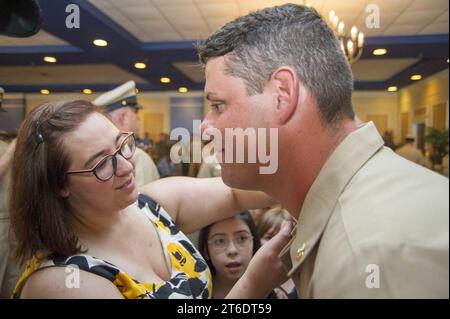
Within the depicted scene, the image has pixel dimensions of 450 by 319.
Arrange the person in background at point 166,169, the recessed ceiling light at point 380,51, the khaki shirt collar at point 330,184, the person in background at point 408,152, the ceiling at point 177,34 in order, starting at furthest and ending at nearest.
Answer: the recessed ceiling light at point 380,51, the person in background at point 166,169, the ceiling at point 177,34, the person in background at point 408,152, the khaki shirt collar at point 330,184

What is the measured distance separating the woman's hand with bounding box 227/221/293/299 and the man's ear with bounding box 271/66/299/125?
22cm

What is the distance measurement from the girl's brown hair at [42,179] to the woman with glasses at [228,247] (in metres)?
0.35

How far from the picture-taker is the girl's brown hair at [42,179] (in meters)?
0.64

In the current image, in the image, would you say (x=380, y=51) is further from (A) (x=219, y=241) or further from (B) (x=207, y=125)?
(B) (x=207, y=125)

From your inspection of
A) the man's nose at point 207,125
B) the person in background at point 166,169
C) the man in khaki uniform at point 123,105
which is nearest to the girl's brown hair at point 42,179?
the man's nose at point 207,125

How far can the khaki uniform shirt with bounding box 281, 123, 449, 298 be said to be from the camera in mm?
332

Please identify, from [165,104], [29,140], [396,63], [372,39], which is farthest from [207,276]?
[165,104]

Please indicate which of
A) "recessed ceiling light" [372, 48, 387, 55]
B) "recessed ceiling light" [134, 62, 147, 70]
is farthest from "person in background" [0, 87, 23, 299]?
"recessed ceiling light" [372, 48, 387, 55]

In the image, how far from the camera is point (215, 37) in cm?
52

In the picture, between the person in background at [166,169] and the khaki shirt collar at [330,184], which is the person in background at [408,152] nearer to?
the khaki shirt collar at [330,184]

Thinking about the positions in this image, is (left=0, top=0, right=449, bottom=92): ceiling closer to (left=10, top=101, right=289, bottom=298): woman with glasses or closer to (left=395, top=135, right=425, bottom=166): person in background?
(left=10, top=101, right=289, bottom=298): woman with glasses

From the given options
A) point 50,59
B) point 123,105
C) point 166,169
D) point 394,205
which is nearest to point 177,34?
point 166,169

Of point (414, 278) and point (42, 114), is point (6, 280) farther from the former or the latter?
point (414, 278)
